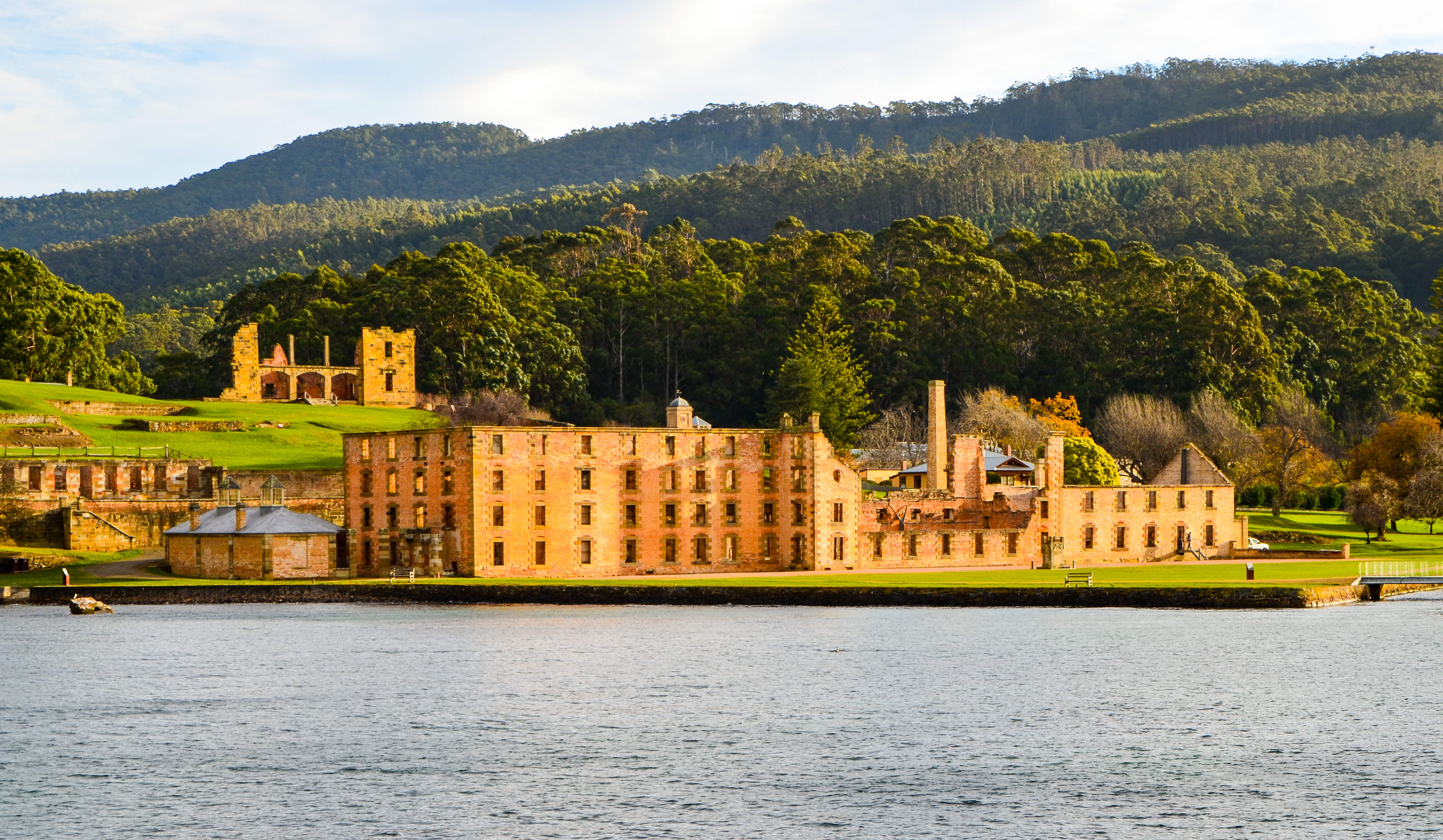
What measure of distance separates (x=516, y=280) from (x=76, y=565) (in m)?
69.6

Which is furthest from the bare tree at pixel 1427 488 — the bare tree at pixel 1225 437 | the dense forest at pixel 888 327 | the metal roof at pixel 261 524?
Answer: the metal roof at pixel 261 524

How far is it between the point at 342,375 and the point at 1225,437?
71.6m

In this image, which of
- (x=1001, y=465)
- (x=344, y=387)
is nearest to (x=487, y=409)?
(x=344, y=387)

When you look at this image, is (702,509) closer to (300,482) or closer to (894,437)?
(300,482)

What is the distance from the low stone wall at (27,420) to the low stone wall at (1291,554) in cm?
7562

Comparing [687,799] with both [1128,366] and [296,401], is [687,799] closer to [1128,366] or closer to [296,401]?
[296,401]

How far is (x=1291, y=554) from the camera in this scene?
106m

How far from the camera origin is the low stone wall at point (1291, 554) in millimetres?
103000

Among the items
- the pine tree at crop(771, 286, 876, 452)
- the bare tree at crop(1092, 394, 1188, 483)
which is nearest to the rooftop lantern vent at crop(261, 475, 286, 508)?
the pine tree at crop(771, 286, 876, 452)

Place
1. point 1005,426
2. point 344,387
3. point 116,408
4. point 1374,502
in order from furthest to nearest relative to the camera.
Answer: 1. point 344,387
2. point 1005,426
3. point 116,408
4. point 1374,502

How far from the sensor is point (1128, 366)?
503 ft

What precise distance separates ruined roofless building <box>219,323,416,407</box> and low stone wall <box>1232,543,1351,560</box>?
67342 millimetres

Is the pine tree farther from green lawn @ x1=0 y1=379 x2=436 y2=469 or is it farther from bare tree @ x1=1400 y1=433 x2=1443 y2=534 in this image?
A: bare tree @ x1=1400 y1=433 x2=1443 y2=534

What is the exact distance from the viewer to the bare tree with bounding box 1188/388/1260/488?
439 feet
